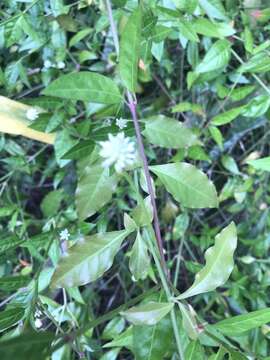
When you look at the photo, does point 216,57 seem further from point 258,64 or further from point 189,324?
point 189,324

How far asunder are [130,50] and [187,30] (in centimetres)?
31

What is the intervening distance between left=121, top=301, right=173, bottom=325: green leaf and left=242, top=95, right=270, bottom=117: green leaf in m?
0.55

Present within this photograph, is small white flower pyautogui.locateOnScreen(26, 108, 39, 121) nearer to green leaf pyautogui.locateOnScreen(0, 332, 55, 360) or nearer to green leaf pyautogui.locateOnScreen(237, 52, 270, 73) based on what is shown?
green leaf pyautogui.locateOnScreen(237, 52, 270, 73)

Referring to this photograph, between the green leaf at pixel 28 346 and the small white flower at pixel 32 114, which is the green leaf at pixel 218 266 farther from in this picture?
the small white flower at pixel 32 114

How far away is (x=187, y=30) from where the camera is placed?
3.06ft

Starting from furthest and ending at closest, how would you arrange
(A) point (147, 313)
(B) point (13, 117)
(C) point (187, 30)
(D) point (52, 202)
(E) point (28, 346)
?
(D) point (52, 202) → (B) point (13, 117) → (C) point (187, 30) → (A) point (147, 313) → (E) point (28, 346)

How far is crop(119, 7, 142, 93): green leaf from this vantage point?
2.11 feet

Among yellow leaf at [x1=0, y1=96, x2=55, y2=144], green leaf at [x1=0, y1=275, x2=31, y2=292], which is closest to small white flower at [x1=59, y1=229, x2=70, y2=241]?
green leaf at [x1=0, y1=275, x2=31, y2=292]

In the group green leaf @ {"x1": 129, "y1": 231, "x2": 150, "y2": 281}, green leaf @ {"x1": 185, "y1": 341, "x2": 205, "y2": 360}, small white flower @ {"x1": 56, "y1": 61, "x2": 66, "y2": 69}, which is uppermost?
small white flower @ {"x1": 56, "y1": 61, "x2": 66, "y2": 69}

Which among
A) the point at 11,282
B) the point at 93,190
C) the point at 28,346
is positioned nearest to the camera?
the point at 28,346

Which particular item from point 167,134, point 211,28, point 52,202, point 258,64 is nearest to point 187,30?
point 211,28

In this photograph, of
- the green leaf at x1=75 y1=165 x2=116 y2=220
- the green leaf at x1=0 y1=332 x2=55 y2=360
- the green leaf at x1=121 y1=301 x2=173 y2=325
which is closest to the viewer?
the green leaf at x1=0 y1=332 x2=55 y2=360

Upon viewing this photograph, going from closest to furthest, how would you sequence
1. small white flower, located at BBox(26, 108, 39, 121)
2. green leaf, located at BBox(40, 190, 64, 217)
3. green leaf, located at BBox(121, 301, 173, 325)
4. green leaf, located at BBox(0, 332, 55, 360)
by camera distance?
green leaf, located at BBox(0, 332, 55, 360), green leaf, located at BBox(121, 301, 173, 325), small white flower, located at BBox(26, 108, 39, 121), green leaf, located at BBox(40, 190, 64, 217)

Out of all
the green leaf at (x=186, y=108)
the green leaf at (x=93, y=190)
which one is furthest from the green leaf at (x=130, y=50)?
the green leaf at (x=186, y=108)
